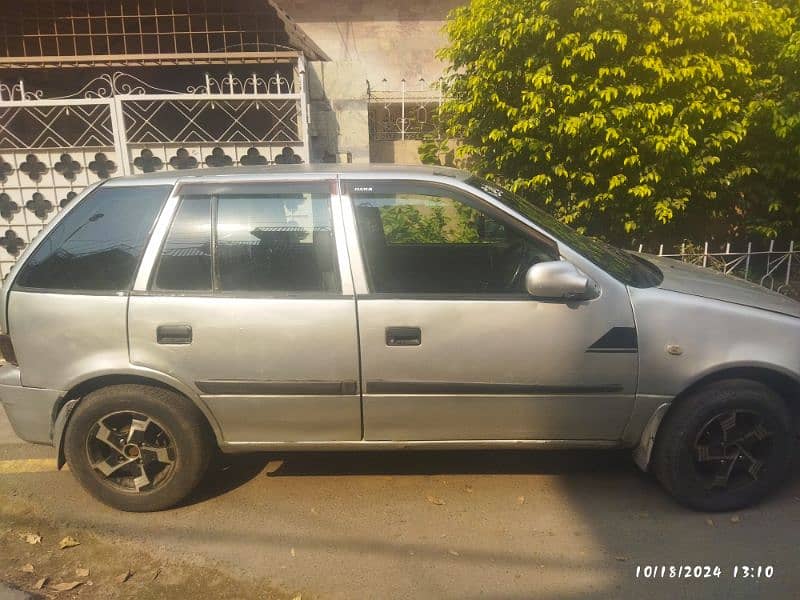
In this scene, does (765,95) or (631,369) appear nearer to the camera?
(631,369)

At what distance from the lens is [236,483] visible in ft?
11.7

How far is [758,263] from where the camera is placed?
22.3 ft

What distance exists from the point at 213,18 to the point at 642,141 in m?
6.17

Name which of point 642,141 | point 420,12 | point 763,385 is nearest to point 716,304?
point 763,385

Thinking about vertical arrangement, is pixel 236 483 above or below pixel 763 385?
below

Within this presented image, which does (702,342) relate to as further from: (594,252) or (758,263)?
(758,263)

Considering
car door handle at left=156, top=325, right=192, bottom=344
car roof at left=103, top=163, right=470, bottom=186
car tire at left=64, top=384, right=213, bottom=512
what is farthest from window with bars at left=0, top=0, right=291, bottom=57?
car tire at left=64, top=384, right=213, bottom=512

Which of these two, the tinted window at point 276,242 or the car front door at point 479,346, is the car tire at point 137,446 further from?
the car front door at point 479,346

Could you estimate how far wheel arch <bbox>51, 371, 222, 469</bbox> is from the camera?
3.06 meters

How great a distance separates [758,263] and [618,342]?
4836 mm

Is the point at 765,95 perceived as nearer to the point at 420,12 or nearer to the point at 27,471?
the point at 420,12

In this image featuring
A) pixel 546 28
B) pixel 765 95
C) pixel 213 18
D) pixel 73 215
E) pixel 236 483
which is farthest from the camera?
pixel 213 18

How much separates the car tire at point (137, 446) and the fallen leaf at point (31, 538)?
305mm

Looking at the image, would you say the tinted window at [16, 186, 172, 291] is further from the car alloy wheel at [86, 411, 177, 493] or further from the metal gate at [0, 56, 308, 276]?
the metal gate at [0, 56, 308, 276]
